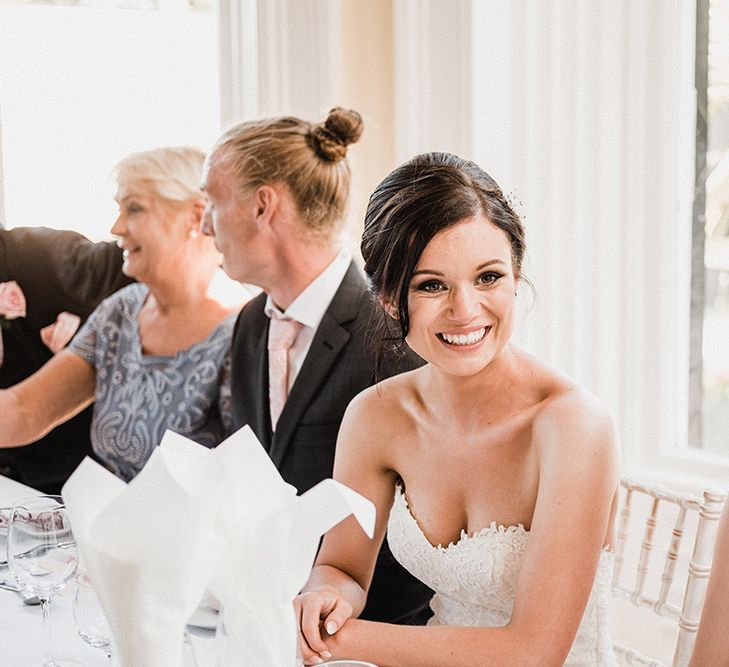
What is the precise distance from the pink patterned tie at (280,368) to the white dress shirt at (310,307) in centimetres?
1

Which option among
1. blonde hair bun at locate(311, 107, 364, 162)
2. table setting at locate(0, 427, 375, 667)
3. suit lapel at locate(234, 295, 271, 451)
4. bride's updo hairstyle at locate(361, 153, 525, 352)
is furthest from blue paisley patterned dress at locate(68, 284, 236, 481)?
table setting at locate(0, 427, 375, 667)

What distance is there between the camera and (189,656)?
107cm

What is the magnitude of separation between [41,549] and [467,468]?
654 millimetres

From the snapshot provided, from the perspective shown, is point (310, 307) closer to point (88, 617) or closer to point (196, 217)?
point (196, 217)

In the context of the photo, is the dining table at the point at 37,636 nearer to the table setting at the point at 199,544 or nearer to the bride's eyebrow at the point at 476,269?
the table setting at the point at 199,544

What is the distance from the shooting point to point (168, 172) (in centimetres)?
275

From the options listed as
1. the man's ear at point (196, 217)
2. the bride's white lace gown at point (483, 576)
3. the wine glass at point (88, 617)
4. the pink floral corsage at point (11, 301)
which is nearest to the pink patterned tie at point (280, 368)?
the man's ear at point (196, 217)

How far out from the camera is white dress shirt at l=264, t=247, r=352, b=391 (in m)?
2.32

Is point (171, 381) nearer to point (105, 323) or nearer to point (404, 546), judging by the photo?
point (105, 323)

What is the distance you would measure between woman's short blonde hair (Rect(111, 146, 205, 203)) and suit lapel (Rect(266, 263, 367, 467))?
0.71 meters

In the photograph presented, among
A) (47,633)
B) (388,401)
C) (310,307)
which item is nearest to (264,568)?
(47,633)

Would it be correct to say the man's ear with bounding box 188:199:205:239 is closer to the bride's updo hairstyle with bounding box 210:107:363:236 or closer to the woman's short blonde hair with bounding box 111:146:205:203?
the woman's short blonde hair with bounding box 111:146:205:203

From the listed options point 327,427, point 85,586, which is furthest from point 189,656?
point 327,427

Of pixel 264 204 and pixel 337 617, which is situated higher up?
pixel 264 204
